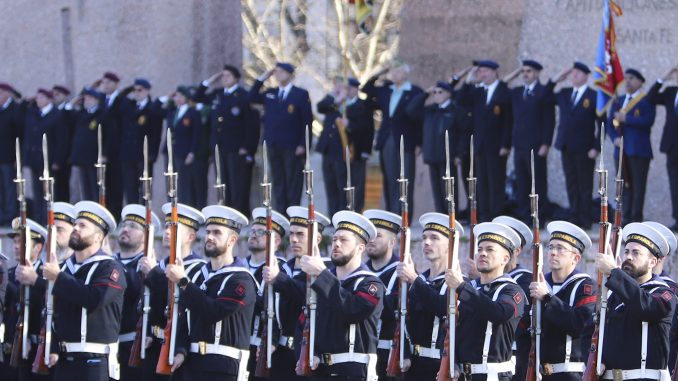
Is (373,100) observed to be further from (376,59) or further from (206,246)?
(376,59)

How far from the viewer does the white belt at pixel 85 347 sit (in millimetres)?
15156

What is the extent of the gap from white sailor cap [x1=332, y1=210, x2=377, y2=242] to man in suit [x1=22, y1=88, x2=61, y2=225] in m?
8.23

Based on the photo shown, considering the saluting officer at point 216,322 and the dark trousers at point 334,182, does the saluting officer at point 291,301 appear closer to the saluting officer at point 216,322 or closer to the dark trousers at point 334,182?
the saluting officer at point 216,322

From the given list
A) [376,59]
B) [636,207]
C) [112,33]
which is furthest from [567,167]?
[376,59]

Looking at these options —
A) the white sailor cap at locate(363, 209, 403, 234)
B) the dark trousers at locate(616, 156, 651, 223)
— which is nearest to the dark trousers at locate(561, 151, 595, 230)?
the dark trousers at locate(616, 156, 651, 223)

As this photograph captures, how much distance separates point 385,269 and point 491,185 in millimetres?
4928

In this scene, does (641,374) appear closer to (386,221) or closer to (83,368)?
(386,221)

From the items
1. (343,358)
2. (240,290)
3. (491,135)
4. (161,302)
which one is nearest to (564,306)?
(343,358)

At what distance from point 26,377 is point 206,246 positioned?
2.31 metres

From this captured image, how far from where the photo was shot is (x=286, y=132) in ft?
68.6

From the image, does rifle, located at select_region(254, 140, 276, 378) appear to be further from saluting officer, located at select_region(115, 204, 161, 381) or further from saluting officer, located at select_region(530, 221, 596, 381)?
saluting officer, located at select_region(530, 221, 596, 381)

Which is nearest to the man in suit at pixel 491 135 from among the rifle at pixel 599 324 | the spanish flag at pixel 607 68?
the spanish flag at pixel 607 68

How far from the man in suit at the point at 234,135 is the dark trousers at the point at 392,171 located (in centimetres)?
147

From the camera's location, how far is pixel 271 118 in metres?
21.0
